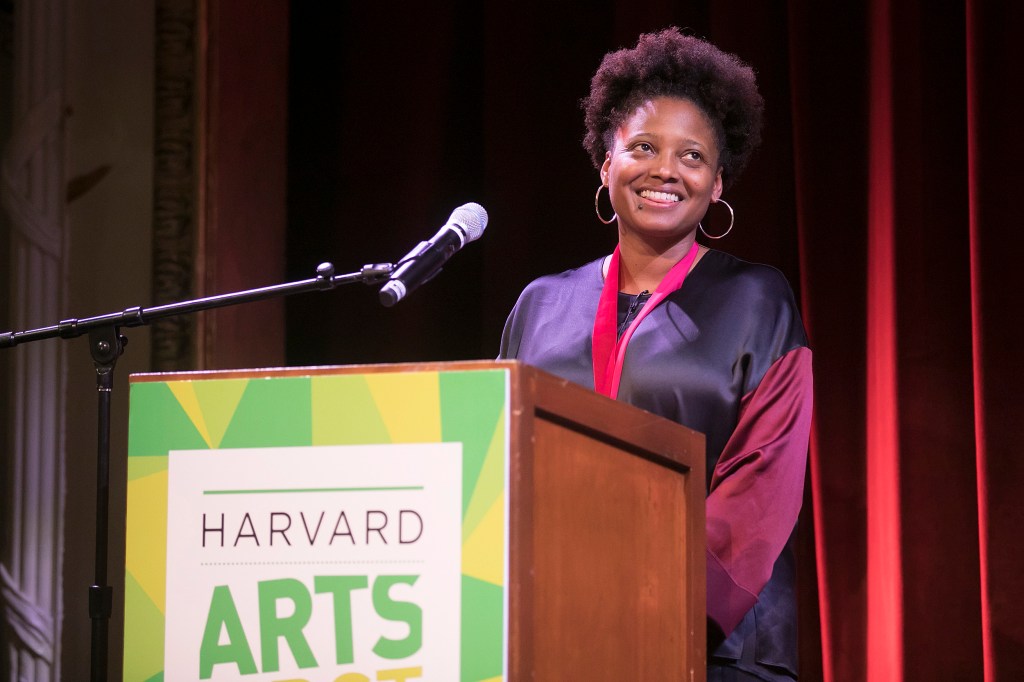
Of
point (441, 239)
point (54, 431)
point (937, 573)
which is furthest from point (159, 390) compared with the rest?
point (54, 431)

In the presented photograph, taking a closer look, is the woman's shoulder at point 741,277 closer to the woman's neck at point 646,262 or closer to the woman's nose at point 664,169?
the woman's neck at point 646,262

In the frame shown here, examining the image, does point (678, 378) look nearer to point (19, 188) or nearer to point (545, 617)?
point (545, 617)

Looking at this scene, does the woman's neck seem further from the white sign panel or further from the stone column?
the stone column

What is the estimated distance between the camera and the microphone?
127 centimetres

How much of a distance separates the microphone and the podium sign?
6.7 inches

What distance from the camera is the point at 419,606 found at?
1.06 metres

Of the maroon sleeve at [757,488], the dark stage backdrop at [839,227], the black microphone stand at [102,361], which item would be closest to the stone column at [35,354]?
the dark stage backdrop at [839,227]

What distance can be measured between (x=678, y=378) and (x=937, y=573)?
0.85 meters

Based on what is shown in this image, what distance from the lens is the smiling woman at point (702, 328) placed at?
5.36 feet

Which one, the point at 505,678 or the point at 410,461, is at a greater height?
the point at 410,461

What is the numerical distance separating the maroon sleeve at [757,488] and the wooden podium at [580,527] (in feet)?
0.53

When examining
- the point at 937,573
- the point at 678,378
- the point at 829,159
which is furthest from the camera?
the point at 829,159

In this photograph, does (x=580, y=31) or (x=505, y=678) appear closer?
(x=505, y=678)

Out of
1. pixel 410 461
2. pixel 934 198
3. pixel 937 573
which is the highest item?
pixel 934 198
